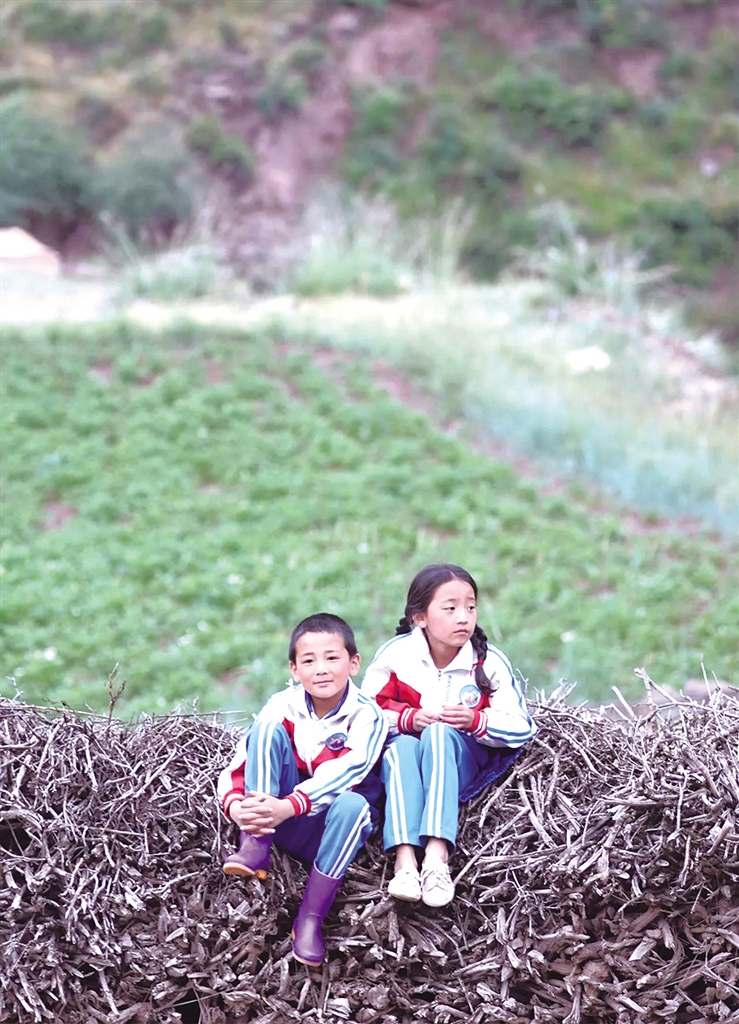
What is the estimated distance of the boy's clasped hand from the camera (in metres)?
2.50

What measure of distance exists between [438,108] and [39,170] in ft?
33.5

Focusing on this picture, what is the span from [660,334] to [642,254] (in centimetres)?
302

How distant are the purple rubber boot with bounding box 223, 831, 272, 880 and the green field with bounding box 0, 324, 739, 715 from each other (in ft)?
8.09

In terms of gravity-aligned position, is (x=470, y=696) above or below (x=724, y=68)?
below

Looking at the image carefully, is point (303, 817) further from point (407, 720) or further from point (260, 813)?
point (407, 720)

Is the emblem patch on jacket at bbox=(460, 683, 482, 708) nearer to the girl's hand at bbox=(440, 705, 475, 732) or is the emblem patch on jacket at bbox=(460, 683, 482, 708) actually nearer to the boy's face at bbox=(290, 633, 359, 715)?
the girl's hand at bbox=(440, 705, 475, 732)

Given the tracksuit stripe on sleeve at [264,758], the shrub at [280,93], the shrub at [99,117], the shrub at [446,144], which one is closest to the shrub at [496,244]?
the shrub at [446,144]

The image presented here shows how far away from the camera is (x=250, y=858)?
2477 mm

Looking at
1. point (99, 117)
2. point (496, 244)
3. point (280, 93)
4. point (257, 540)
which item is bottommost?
point (257, 540)

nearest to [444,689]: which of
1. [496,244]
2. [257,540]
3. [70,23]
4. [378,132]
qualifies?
[257,540]

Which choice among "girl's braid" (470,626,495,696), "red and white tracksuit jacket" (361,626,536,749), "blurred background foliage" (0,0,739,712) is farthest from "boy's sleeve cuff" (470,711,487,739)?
"blurred background foliage" (0,0,739,712)

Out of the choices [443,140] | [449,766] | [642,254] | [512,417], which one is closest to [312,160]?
[443,140]

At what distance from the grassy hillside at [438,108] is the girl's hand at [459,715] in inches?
381

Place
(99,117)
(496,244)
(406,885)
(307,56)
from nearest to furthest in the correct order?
(406,885)
(99,117)
(496,244)
(307,56)
